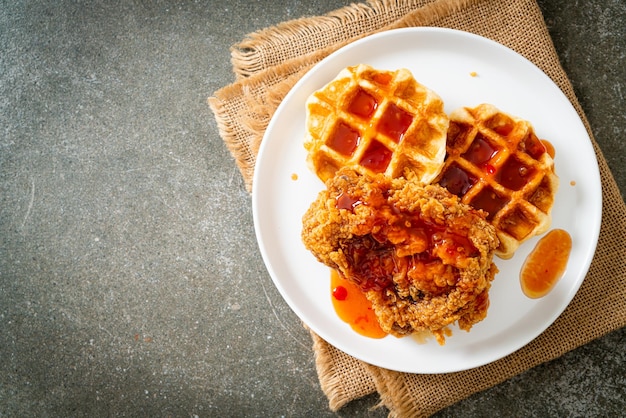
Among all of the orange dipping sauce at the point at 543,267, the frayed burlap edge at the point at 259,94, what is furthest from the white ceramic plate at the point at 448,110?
the frayed burlap edge at the point at 259,94

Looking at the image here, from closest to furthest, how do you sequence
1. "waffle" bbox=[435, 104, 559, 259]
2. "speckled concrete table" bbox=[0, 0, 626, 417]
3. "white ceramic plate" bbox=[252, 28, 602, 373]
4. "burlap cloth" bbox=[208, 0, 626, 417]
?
"waffle" bbox=[435, 104, 559, 259] → "white ceramic plate" bbox=[252, 28, 602, 373] → "burlap cloth" bbox=[208, 0, 626, 417] → "speckled concrete table" bbox=[0, 0, 626, 417]

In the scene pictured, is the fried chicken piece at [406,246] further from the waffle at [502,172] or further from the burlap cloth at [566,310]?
the burlap cloth at [566,310]

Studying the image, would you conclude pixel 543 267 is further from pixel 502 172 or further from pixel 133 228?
pixel 133 228

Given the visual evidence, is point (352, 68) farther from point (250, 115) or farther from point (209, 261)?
point (209, 261)

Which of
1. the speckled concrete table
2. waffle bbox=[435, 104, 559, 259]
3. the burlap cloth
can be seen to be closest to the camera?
waffle bbox=[435, 104, 559, 259]

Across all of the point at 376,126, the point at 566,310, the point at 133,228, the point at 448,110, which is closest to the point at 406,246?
the point at 376,126

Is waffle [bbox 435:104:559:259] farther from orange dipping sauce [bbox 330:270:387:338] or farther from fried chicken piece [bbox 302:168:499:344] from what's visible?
orange dipping sauce [bbox 330:270:387:338]

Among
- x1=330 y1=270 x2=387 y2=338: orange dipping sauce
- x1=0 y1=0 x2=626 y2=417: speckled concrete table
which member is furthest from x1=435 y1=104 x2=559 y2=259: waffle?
x1=0 y1=0 x2=626 y2=417: speckled concrete table

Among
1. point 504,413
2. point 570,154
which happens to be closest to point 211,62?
point 570,154
